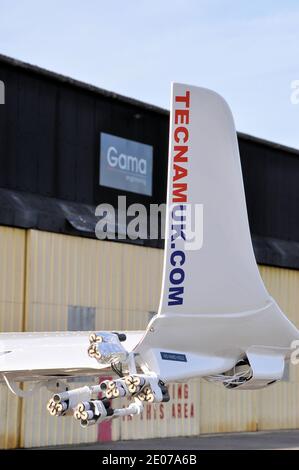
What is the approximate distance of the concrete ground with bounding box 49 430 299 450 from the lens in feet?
84.6

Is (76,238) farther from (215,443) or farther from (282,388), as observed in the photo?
(282,388)

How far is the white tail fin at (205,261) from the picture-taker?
31.8 ft

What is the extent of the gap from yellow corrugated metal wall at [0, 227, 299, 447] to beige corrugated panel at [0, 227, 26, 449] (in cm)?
3

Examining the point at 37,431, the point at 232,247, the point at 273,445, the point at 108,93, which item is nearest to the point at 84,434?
the point at 37,431

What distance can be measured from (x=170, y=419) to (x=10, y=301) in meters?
7.44

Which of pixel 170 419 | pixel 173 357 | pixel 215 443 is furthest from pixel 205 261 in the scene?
pixel 170 419

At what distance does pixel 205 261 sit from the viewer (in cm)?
986

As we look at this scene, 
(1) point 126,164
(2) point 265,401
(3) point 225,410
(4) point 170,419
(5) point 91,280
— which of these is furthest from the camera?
(2) point 265,401

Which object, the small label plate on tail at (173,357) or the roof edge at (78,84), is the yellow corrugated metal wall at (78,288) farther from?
the small label plate on tail at (173,357)

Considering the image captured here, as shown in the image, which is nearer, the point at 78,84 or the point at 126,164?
the point at 78,84

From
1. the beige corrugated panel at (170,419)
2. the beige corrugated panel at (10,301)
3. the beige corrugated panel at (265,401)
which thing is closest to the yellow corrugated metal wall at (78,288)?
the beige corrugated panel at (10,301)

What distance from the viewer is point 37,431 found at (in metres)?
24.4

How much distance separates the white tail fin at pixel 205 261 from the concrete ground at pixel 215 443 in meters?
15.9

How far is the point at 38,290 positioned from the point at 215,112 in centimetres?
1504
